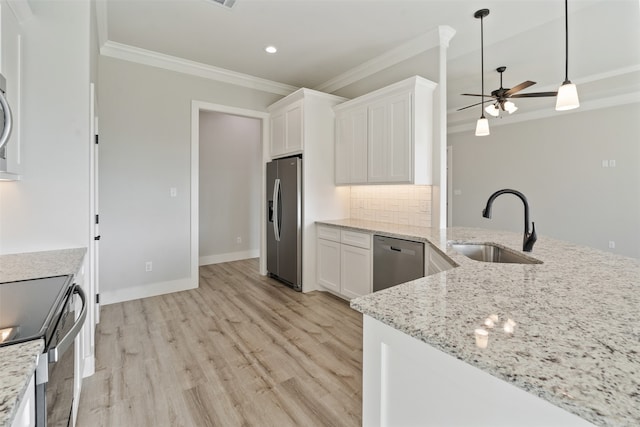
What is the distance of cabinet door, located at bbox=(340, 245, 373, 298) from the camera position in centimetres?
315

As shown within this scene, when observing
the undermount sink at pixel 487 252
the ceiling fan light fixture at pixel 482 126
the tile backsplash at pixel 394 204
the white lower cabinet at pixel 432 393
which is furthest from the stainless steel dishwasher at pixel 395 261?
the white lower cabinet at pixel 432 393

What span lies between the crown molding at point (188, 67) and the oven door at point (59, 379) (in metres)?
3.23

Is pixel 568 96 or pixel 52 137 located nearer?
pixel 52 137

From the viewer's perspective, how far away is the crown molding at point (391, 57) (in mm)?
3003

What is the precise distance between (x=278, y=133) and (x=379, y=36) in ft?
5.75

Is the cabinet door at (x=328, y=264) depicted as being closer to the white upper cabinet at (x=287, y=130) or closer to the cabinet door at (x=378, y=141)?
the cabinet door at (x=378, y=141)

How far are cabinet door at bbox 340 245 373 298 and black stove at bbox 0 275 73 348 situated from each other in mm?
2426

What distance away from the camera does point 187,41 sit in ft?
10.7

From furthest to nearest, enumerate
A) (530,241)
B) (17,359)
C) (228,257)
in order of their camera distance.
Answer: (228,257) → (530,241) → (17,359)

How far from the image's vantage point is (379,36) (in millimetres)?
3141

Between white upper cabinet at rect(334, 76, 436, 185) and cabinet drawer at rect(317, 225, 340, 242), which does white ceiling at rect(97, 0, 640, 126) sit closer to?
white upper cabinet at rect(334, 76, 436, 185)

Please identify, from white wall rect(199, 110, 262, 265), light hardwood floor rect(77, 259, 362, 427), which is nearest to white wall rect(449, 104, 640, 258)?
light hardwood floor rect(77, 259, 362, 427)

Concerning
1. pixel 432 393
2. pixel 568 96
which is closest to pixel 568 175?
pixel 568 96

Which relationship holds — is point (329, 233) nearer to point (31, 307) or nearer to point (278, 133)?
point (278, 133)
